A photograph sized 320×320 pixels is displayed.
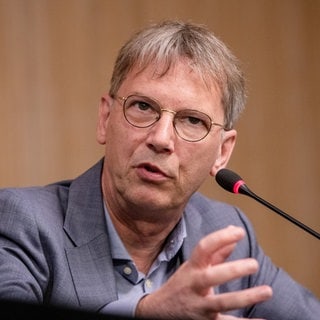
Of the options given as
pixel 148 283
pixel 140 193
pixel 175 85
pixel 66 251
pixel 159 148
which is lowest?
pixel 148 283

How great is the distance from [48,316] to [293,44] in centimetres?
232

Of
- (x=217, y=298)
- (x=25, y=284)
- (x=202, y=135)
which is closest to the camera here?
(x=217, y=298)

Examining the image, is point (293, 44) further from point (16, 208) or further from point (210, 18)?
point (16, 208)

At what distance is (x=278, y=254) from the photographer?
9.09 feet

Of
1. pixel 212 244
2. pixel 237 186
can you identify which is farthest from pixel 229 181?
pixel 212 244

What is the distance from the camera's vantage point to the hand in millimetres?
1110

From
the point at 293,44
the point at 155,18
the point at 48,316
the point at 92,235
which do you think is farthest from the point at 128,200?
the point at 293,44

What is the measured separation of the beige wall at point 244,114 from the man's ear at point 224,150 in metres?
0.89

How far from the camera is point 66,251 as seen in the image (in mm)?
1475

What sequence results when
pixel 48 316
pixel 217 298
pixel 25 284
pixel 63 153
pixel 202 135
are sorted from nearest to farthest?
1. pixel 48 316
2. pixel 217 298
3. pixel 25 284
4. pixel 202 135
5. pixel 63 153

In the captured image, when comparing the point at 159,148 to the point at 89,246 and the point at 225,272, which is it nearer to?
the point at 89,246

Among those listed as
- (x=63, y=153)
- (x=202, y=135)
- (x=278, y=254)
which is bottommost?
(x=278, y=254)

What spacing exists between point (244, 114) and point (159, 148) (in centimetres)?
133

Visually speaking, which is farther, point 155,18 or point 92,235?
point 155,18
